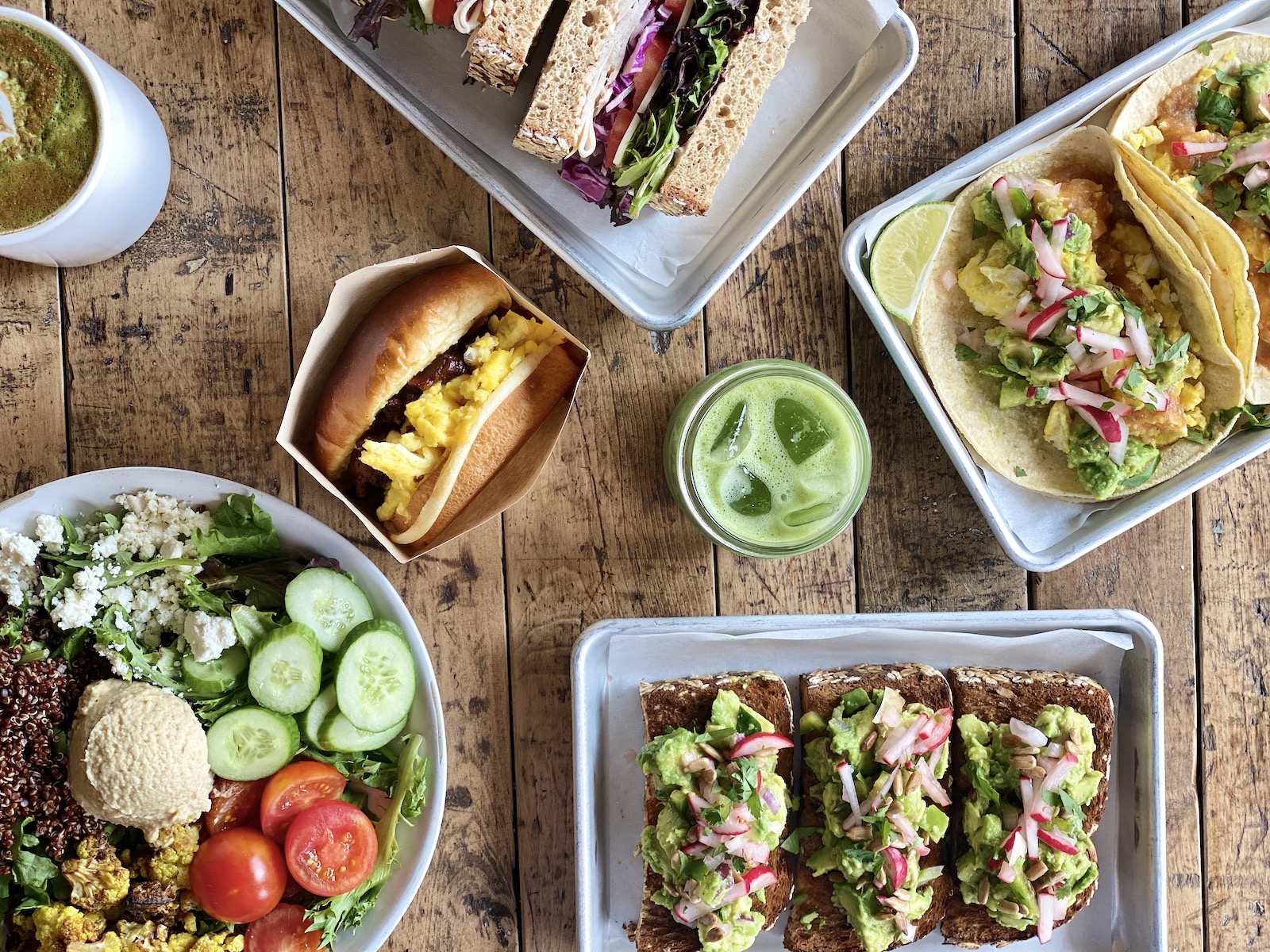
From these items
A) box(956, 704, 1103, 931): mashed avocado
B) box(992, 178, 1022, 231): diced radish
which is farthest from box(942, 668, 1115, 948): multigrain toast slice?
box(992, 178, 1022, 231): diced radish

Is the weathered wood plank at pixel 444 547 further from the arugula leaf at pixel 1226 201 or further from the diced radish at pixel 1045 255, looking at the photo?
the arugula leaf at pixel 1226 201

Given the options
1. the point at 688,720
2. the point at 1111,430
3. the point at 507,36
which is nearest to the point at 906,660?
the point at 688,720

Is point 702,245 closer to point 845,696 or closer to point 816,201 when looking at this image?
point 816,201

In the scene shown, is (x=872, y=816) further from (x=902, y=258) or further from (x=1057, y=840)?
(x=902, y=258)

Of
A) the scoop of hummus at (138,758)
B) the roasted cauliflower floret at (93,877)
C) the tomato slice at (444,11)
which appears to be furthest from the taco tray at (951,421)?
the roasted cauliflower floret at (93,877)

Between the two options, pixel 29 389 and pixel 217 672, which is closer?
pixel 217 672

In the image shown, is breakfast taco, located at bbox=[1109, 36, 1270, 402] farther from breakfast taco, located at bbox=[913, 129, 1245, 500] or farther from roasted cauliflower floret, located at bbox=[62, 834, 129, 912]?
roasted cauliflower floret, located at bbox=[62, 834, 129, 912]
